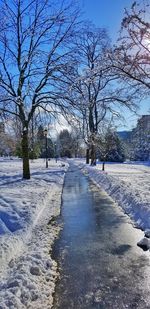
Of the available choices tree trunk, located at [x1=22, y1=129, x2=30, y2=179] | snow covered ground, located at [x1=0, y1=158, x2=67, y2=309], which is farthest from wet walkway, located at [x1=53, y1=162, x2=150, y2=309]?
tree trunk, located at [x1=22, y1=129, x2=30, y2=179]

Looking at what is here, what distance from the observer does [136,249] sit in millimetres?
7387

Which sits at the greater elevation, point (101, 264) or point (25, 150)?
point (25, 150)

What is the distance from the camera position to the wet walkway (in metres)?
5.00

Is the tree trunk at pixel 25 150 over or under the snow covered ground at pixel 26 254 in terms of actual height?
over

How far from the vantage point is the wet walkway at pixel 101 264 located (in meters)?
5.00

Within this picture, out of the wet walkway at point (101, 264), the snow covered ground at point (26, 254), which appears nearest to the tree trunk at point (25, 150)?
the snow covered ground at point (26, 254)

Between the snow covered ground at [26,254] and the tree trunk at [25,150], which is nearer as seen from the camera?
the snow covered ground at [26,254]

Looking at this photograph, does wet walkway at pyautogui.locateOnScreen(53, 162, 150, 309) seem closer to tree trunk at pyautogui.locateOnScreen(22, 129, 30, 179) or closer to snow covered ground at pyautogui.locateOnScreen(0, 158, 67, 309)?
snow covered ground at pyautogui.locateOnScreen(0, 158, 67, 309)

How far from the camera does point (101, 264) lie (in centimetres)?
646

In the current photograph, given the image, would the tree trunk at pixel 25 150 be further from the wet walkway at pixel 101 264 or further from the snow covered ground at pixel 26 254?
the wet walkway at pixel 101 264

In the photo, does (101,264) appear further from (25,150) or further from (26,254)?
(25,150)

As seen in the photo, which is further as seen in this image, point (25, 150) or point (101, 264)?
point (25, 150)

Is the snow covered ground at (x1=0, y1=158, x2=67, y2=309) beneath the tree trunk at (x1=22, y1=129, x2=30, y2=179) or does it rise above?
beneath

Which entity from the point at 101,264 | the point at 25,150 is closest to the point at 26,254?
the point at 101,264
